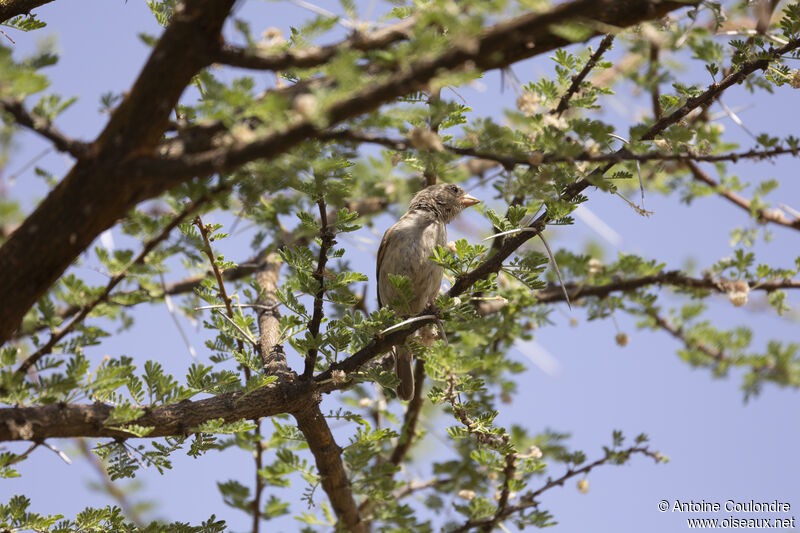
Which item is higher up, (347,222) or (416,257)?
(416,257)

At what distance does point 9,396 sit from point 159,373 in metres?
0.55

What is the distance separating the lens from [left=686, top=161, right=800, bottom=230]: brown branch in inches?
195

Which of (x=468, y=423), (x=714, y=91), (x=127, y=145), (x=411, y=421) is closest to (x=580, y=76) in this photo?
(x=714, y=91)

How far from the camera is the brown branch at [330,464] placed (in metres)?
3.92

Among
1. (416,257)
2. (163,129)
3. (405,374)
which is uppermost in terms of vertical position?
(416,257)

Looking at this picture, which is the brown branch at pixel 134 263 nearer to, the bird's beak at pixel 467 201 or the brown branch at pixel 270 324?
the brown branch at pixel 270 324

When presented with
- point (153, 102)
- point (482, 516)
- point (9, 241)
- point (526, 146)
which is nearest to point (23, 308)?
point (9, 241)

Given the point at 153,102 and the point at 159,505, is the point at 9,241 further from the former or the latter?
the point at 159,505

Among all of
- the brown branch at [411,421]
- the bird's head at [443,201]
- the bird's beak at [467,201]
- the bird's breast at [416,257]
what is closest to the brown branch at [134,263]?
the bird's breast at [416,257]

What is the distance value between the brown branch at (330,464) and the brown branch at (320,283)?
0.88 feet

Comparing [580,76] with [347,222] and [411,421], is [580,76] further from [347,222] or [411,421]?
[411,421]

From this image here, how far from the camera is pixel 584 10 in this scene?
188 centimetres

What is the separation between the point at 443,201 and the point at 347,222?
247 cm

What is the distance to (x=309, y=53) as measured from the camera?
84.5 inches
